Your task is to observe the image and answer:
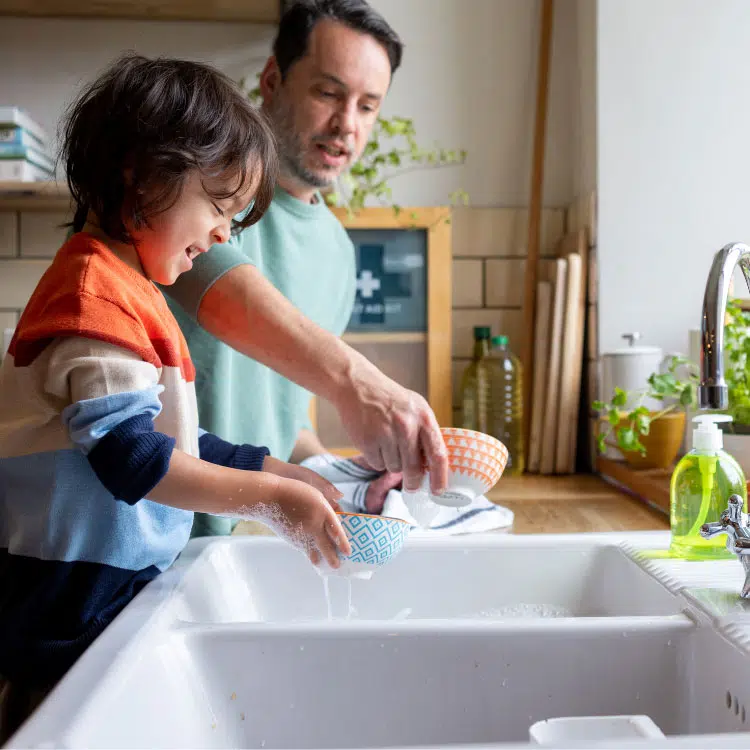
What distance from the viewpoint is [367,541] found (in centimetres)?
71

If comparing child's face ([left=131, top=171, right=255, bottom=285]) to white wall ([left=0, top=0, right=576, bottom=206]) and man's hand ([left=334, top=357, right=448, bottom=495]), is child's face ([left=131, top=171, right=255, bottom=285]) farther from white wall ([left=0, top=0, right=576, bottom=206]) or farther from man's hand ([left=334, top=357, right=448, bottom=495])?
white wall ([left=0, top=0, right=576, bottom=206])

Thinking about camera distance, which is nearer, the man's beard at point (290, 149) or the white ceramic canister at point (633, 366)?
the man's beard at point (290, 149)

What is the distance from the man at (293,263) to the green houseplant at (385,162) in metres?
0.37

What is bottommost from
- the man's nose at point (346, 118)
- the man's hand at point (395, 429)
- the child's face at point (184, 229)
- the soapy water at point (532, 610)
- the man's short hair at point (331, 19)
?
the soapy water at point (532, 610)

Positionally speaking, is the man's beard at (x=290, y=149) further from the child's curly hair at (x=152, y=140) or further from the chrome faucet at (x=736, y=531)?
the chrome faucet at (x=736, y=531)

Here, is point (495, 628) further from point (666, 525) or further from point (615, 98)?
point (615, 98)

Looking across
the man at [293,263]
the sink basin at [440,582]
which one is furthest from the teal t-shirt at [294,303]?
the sink basin at [440,582]

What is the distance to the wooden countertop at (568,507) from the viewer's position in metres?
1.21

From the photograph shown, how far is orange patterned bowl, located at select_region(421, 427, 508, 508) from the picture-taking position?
817mm

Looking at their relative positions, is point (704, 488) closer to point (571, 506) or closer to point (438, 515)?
point (438, 515)

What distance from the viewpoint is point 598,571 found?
3.06 feet

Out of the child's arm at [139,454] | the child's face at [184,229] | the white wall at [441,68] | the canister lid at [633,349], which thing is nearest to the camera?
the child's arm at [139,454]

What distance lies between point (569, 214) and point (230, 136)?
152 centimetres

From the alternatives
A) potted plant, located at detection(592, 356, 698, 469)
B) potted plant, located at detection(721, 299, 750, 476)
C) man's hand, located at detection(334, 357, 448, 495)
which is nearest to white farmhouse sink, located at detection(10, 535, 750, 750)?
man's hand, located at detection(334, 357, 448, 495)
